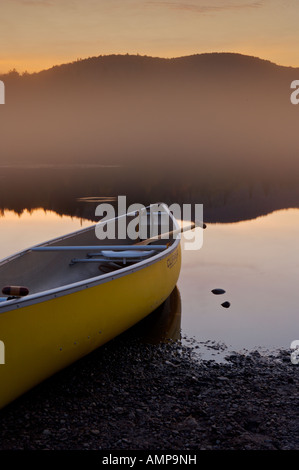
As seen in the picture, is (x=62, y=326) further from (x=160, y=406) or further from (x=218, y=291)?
(x=218, y=291)

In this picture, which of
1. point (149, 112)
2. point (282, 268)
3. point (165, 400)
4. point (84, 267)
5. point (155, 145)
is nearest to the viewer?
point (165, 400)

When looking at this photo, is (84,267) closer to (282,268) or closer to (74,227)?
(282,268)

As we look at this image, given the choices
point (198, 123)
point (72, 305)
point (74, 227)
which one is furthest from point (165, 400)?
point (198, 123)

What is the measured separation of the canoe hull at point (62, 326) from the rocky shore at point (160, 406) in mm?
335

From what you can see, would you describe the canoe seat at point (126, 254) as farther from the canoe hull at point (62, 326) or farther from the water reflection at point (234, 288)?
the canoe hull at point (62, 326)

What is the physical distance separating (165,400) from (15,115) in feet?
586

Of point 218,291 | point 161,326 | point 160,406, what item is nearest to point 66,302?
point 160,406

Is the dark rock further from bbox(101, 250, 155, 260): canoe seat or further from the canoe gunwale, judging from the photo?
the canoe gunwale

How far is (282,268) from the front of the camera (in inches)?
528

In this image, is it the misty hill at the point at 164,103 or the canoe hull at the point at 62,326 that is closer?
the canoe hull at the point at 62,326

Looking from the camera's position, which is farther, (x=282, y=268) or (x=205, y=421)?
(x=282, y=268)

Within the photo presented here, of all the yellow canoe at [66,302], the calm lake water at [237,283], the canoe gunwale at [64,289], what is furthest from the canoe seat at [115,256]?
the calm lake water at [237,283]

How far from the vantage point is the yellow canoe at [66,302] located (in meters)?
5.93

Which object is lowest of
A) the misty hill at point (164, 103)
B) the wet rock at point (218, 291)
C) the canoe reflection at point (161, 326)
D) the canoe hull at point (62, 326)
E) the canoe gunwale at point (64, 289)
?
the canoe reflection at point (161, 326)
